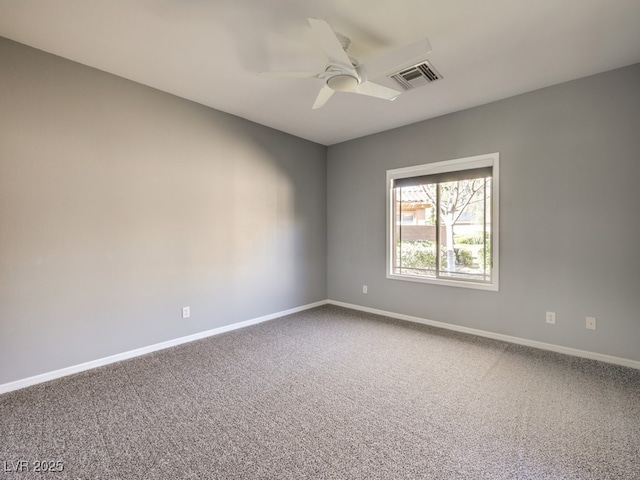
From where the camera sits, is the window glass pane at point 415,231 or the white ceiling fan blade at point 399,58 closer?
the white ceiling fan blade at point 399,58

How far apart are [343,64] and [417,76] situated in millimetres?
947

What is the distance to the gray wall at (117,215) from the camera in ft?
7.57

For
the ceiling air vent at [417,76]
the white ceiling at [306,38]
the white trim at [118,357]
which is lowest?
the white trim at [118,357]

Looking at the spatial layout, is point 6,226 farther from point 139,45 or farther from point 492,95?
point 492,95

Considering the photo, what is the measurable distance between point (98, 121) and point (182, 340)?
2309 mm

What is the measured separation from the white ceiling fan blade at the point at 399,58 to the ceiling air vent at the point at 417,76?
55 cm

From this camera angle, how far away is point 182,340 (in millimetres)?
3236

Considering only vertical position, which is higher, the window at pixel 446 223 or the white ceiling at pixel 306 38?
the white ceiling at pixel 306 38

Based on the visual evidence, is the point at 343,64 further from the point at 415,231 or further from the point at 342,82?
the point at 415,231

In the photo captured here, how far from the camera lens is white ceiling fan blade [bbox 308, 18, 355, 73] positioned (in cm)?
164

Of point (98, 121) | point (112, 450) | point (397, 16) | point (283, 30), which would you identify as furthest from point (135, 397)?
point (397, 16)

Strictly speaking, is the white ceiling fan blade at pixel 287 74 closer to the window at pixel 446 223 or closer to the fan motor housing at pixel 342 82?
the fan motor housing at pixel 342 82

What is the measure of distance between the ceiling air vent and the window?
119cm

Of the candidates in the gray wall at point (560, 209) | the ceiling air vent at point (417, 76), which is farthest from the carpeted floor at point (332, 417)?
the ceiling air vent at point (417, 76)
